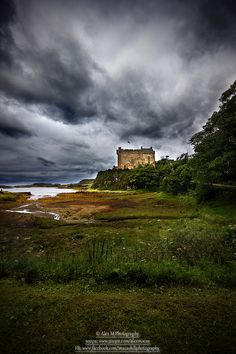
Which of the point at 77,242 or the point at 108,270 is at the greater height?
the point at 108,270

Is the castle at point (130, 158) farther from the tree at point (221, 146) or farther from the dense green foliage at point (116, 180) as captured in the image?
the tree at point (221, 146)

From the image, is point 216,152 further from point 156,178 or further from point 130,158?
point 130,158

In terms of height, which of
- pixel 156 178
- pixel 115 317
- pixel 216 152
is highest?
pixel 216 152

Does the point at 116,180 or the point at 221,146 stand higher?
the point at 221,146

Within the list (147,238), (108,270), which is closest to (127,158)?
(147,238)

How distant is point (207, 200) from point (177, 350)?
93.4 ft

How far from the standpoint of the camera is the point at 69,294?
519cm

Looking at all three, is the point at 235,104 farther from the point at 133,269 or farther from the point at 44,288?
the point at 44,288

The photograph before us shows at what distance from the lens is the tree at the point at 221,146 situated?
2205 centimetres

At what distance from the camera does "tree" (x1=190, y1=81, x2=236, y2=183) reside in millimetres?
22047

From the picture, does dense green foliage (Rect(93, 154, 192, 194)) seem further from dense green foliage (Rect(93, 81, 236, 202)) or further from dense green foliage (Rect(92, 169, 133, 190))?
dense green foliage (Rect(93, 81, 236, 202))

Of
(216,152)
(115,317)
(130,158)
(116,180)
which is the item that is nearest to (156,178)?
(116,180)

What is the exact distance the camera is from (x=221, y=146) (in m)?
23.7

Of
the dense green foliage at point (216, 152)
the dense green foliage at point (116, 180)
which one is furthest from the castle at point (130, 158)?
the dense green foliage at point (216, 152)
